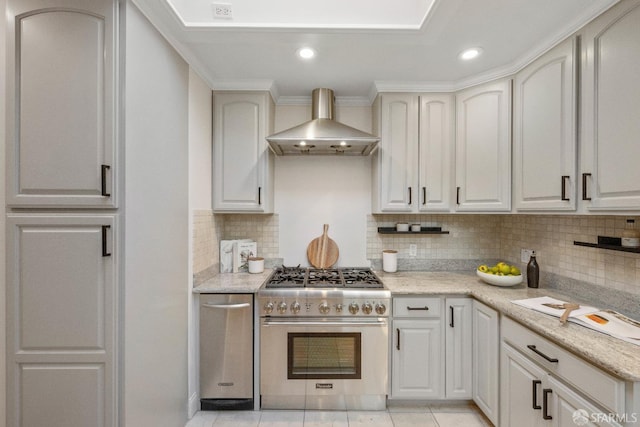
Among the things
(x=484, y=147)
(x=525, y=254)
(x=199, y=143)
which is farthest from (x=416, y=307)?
(x=199, y=143)

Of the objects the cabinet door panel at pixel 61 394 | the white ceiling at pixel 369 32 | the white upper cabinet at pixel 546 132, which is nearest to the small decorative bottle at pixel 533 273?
the white upper cabinet at pixel 546 132

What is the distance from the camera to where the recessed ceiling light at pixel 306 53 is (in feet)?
6.20

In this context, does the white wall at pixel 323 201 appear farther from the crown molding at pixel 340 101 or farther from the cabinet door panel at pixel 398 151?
the cabinet door panel at pixel 398 151

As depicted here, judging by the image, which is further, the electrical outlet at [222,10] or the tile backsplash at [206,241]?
the tile backsplash at [206,241]

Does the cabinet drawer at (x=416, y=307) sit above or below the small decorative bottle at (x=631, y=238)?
below

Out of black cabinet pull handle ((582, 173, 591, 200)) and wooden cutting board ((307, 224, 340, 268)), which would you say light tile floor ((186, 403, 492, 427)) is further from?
black cabinet pull handle ((582, 173, 591, 200))

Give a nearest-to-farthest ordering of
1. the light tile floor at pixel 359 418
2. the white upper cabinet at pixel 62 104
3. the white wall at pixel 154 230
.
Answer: the white upper cabinet at pixel 62 104
the white wall at pixel 154 230
the light tile floor at pixel 359 418

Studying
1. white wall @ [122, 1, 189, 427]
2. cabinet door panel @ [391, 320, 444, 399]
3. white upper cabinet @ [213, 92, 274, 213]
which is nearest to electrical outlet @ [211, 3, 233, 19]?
white wall @ [122, 1, 189, 427]

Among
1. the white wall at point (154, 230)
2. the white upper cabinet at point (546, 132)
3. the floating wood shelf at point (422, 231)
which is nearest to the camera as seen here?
the white wall at point (154, 230)

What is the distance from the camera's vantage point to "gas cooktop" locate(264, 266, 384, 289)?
2.16 meters

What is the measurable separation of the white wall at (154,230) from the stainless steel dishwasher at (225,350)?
0.15 meters

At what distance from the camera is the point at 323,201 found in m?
2.81

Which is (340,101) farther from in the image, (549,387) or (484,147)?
(549,387)

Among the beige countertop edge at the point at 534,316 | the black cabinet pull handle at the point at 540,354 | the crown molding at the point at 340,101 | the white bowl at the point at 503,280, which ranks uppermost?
the crown molding at the point at 340,101
